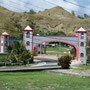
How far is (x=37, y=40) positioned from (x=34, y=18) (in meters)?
146

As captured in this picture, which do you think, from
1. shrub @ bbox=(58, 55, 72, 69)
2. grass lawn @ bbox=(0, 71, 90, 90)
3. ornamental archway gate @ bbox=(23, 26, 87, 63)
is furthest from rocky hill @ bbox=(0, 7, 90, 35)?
grass lawn @ bbox=(0, 71, 90, 90)

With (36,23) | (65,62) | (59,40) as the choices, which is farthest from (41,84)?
(36,23)

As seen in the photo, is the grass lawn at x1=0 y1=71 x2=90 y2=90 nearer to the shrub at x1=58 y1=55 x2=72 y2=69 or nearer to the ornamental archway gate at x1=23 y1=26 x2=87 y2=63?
the shrub at x1=58 y1=55 x2=72 y2=69

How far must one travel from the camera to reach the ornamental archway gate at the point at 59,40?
47.1m

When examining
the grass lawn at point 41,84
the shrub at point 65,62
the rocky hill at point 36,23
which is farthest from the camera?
the rocky hill at point 36,23

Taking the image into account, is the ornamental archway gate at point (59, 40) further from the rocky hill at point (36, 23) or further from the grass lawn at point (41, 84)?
the rocky hill at point (36, 23)

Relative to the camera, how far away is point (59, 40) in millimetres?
47656

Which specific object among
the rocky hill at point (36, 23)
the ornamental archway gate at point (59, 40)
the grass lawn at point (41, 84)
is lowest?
the grass lawn at point (41, 84)

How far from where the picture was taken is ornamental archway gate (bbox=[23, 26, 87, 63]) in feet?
155

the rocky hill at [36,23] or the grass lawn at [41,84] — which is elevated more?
the rocky hill at [36,23]

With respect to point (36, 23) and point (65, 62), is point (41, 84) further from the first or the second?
point (36, 23)

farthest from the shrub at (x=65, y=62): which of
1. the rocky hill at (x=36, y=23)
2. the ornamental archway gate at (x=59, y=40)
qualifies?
the rocky hill at (x=36, y=23)

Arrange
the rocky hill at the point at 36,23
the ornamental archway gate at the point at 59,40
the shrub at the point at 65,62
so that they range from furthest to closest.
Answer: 1. the rocky hill at the point at 36,23
2. the ornamental archway gate at the point at 59,40
3. the shrub at the point at 65,62

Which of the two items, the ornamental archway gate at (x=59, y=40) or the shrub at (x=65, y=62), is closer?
the shrub at (x=65, y=62)
